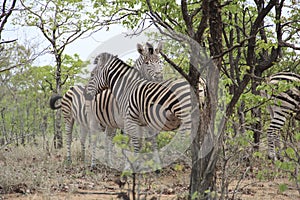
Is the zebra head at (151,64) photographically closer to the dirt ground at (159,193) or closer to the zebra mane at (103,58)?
the zebra mane at (103,58)

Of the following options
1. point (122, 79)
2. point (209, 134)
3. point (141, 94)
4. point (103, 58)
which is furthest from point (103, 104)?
point (209, 134)

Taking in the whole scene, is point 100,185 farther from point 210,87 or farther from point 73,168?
point 210,87

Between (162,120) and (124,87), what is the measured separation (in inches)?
50.4

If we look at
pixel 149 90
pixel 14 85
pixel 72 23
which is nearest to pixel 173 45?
pixel 72 23

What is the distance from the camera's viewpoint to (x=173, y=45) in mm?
8914

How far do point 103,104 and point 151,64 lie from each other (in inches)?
47.1

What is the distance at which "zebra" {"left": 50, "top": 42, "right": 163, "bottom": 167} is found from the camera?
685 cm

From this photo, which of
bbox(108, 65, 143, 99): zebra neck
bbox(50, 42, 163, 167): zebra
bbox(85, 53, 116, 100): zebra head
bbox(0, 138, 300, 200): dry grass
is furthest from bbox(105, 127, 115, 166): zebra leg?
bbox(0, 138, 300, 200): dry grass

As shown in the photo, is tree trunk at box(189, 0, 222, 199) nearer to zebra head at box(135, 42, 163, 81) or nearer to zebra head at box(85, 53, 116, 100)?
zebra head at box(135, 42, 163, 81)

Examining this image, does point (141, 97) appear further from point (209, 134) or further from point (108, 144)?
point (209, 134)

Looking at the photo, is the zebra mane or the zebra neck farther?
the zebra mane

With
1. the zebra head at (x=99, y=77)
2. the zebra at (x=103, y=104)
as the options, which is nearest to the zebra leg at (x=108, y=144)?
the zebra at (x=103, y=104)

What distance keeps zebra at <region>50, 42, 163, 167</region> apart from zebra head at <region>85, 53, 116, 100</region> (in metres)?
0.12

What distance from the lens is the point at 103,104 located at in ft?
24.0
